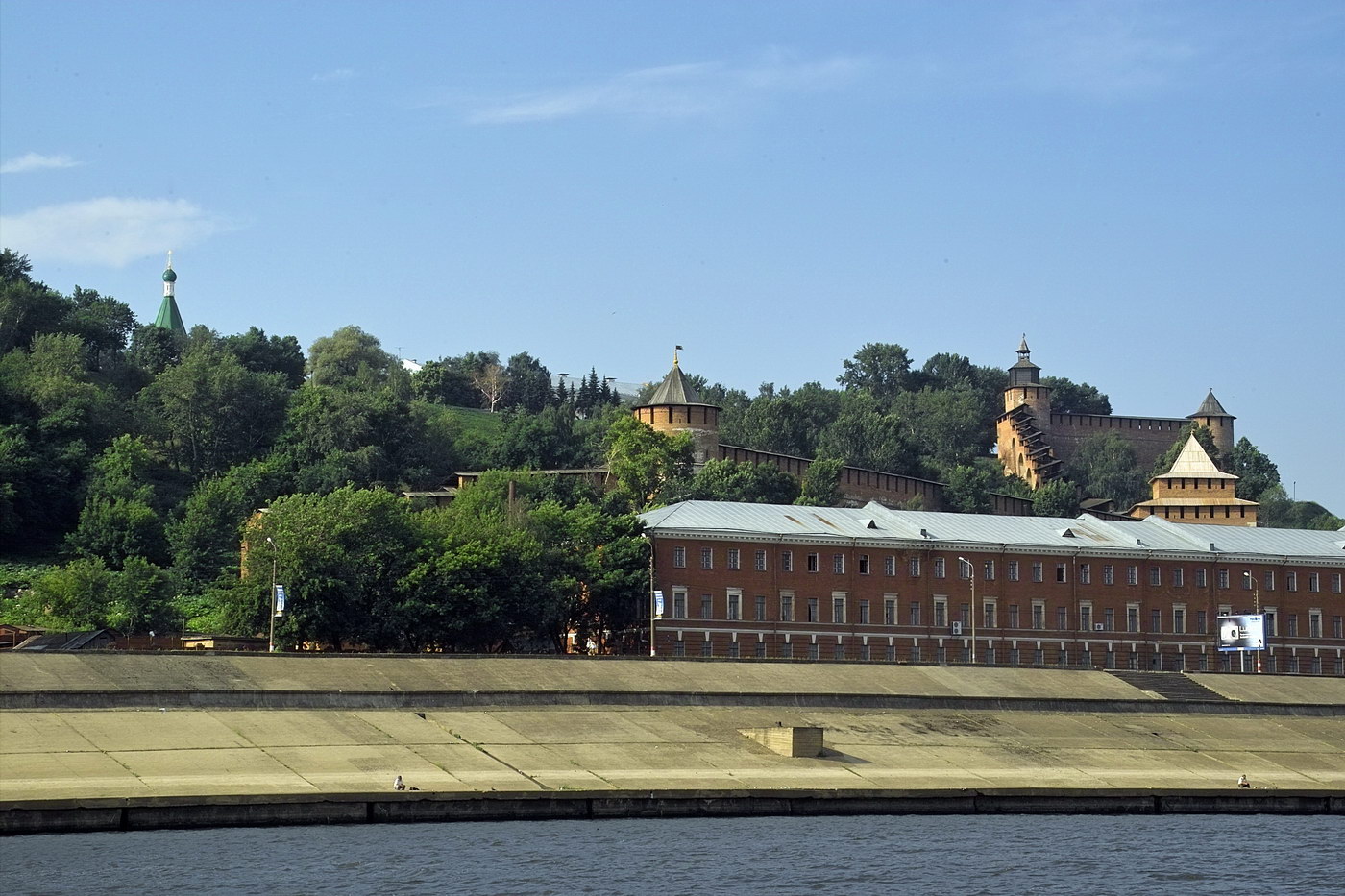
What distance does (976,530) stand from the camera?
104875 millimetres

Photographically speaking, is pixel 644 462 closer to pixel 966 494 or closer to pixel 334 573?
pixel 966 494

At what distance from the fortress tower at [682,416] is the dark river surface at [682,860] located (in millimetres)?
83170

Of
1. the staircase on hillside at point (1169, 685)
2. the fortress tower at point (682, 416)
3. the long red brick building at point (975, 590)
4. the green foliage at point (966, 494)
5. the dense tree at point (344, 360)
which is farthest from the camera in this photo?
the dense tree at point (344, 360)

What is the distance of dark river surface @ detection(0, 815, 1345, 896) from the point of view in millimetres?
42406

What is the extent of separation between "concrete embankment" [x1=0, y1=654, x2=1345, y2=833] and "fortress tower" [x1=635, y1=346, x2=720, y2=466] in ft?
187

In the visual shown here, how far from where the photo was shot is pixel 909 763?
63.7 m

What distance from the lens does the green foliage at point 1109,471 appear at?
624 ft

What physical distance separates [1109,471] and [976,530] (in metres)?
90.8

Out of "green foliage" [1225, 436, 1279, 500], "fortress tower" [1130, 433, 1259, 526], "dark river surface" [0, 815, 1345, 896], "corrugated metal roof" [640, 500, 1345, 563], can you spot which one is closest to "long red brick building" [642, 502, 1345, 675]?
"corrugated metal roof" [640, 500, 1345, 563]

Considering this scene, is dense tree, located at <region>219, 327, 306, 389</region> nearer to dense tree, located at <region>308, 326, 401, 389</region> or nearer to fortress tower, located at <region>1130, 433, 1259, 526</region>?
dense tree, located at <region>308, 326, 401, 389</region>

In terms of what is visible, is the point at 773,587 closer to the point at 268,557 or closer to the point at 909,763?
the point at 268,557

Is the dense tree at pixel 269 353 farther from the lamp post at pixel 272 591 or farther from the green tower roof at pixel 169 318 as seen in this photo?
the lamp post at pixel 272 591

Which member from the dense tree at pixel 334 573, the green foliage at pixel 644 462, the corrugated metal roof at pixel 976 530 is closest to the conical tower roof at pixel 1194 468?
the corrugated metal roof at pixel 976 530

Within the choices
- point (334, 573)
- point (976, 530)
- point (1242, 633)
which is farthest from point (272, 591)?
point (1242, 633)
